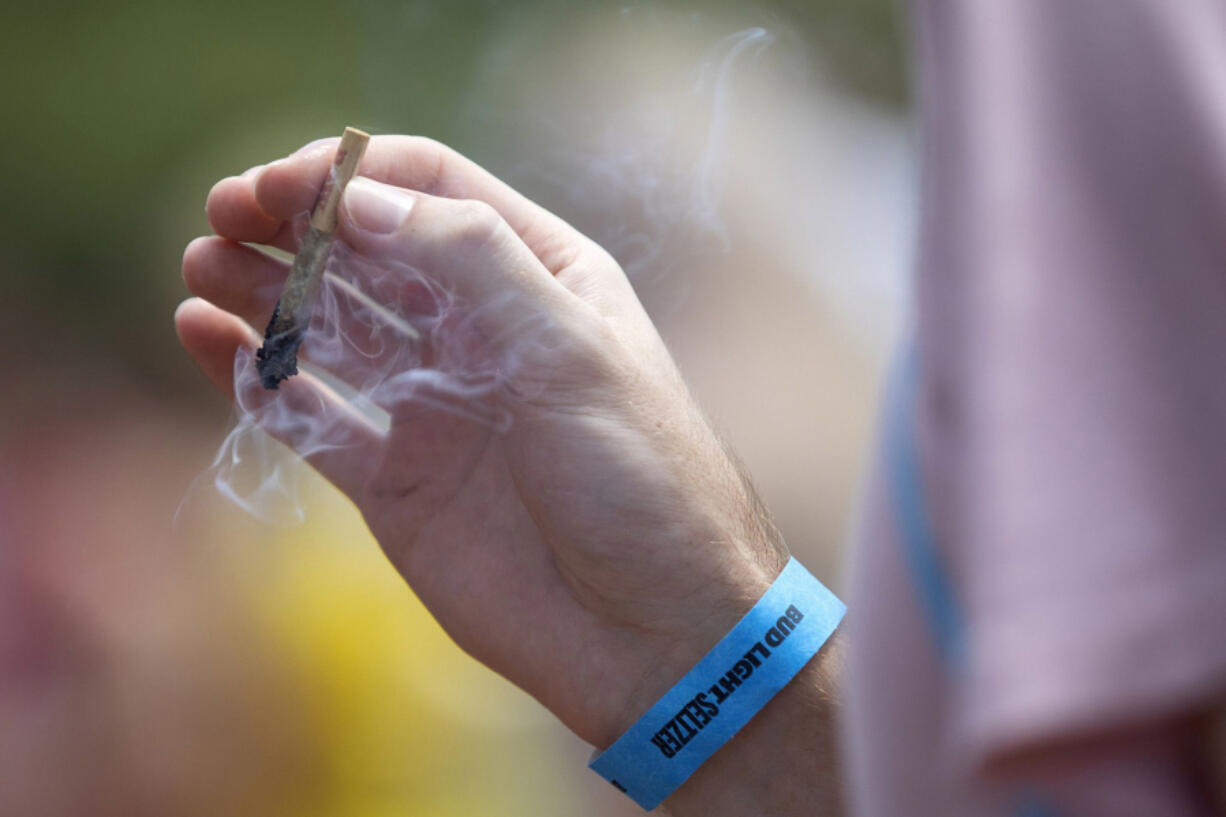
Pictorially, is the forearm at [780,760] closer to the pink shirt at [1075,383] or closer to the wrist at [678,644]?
the wrist at [678,644]

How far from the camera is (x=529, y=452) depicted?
1.15 metres

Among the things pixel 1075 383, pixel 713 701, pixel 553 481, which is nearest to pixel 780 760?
pixel 713 701

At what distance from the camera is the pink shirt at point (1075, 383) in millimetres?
337

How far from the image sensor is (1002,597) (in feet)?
1.14

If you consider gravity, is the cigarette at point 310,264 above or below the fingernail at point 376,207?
below

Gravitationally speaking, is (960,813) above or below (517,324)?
above

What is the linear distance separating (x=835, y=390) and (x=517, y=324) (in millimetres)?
1311

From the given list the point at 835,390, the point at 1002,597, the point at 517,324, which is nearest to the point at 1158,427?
the point at 1002,597

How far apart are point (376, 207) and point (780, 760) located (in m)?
0.79

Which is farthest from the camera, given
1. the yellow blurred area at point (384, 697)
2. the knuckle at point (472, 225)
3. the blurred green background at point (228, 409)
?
the yellow blurred area at point (384, 697)

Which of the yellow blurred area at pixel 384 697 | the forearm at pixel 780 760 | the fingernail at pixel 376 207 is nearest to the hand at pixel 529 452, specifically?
the fingernail at pixel 376 207

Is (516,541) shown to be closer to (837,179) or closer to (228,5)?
(837,179)

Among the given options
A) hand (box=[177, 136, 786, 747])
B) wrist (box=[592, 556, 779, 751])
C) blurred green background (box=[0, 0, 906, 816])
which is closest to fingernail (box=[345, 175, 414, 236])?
hand (box=[177, 136, 786, 747])

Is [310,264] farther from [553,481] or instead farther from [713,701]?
[713,701]
